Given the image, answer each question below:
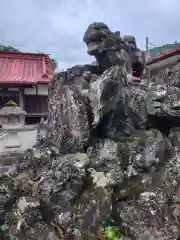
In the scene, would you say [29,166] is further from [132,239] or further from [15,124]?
[15,124]

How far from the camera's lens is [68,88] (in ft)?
17.6

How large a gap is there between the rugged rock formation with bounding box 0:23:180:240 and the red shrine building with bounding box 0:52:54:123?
9.77 metres

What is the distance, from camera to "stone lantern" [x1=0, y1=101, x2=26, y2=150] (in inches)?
362

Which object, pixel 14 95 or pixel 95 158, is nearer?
pixel 95 158

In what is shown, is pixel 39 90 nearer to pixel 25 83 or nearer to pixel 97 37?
pixel 25 83

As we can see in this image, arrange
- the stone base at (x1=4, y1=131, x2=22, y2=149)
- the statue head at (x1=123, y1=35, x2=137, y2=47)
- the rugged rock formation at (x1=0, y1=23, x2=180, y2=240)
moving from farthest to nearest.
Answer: the stone base at (x1=4, y1=131, x2=22, y2=149) → the statue head at (x1=123, y1=35, x2=137, y2=47) → the rugged rock formation at (x1=0, y1=23, x2=180, y2=240)

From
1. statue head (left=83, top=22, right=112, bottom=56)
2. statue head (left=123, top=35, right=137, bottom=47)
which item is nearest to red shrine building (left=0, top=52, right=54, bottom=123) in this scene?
statue head (left=123, top=35, right=137, bottom=47)

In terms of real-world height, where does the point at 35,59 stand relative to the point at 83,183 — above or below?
above

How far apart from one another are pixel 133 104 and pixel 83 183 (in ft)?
6.20

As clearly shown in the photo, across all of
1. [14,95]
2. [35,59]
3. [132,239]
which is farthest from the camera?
[35,59]

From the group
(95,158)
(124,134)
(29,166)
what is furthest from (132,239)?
(29,166)

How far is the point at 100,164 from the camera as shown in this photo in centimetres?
490

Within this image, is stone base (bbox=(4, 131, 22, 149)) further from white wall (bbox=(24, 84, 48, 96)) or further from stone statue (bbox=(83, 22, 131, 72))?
white wall (bbox=(24, 84, 48, 96))

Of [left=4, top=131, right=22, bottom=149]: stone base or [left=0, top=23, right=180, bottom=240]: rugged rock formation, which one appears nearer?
[left=0, top=23, right=180, bottom=240]: rugged rock formation
